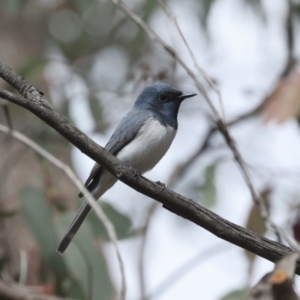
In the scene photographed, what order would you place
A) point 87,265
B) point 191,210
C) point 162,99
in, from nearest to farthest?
point 191,210, point 87,265, point 162,99

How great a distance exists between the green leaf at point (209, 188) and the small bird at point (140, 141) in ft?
3.47

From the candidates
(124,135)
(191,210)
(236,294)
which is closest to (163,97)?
(124,135)

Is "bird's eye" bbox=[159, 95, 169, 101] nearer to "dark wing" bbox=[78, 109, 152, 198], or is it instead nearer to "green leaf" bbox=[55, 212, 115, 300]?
"dark wing" bbox=[78, 109, 152, 198]

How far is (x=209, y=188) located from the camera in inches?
195

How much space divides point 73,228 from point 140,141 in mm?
674

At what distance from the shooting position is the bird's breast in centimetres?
366

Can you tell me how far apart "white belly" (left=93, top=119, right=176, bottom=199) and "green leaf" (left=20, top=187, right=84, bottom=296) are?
1.32ft

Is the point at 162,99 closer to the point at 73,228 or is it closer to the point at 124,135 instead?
the point at 124,135

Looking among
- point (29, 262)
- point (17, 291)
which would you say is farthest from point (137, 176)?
point (29, 262)

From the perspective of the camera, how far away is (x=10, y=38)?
7.09 metres

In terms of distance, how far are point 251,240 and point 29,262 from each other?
7.52 ft

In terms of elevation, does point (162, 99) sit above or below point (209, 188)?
below

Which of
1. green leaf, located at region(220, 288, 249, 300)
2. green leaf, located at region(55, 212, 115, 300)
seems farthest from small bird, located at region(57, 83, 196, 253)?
green leaf, located at region(220, 288, 249, 300)

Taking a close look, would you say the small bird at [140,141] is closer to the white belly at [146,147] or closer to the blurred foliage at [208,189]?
the white belly at [146,147]
